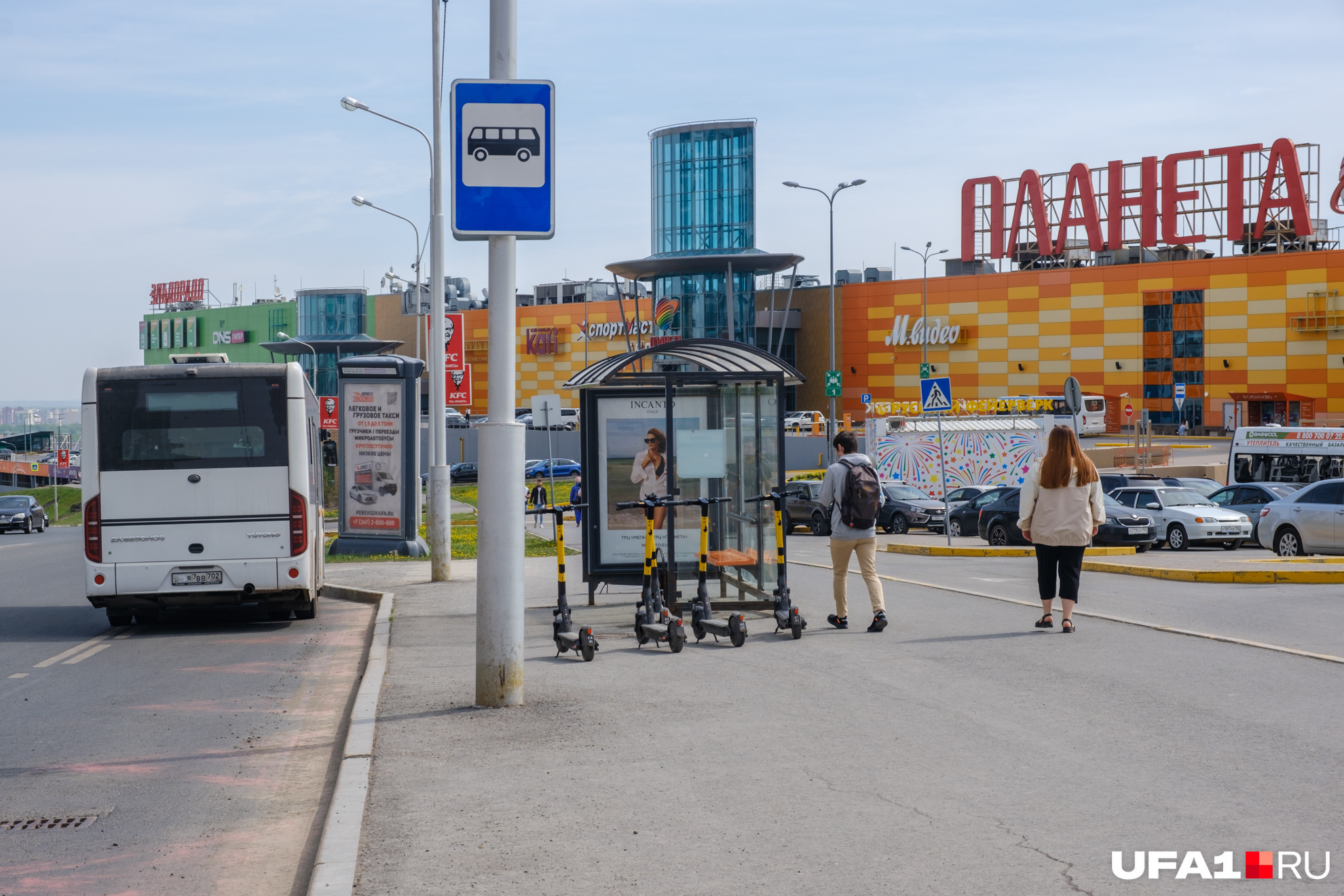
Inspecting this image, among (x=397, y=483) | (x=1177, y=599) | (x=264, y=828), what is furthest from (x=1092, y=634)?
(x=397, y=483)

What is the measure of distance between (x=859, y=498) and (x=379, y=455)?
43.3 feet

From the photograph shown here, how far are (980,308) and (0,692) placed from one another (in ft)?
243

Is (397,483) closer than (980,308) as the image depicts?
Yes

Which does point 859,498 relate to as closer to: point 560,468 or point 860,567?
point 860,567

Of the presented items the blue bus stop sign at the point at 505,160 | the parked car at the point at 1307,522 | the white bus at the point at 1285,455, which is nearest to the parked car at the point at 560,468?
the white bus at the point at 1285,455

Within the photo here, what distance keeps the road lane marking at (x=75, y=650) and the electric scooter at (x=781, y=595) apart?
6130mm

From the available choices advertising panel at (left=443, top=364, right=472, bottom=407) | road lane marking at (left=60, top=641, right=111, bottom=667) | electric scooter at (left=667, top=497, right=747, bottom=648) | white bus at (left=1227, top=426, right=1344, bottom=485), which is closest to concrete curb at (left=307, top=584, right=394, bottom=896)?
electric scooter at (left=667, top=497, right=747, bottom=648)

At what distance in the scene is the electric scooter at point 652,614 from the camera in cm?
1035

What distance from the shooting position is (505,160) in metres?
7.85

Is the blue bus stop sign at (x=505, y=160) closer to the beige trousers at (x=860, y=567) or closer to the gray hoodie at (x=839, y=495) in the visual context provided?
the gray hoodie at (x=839, y=495)

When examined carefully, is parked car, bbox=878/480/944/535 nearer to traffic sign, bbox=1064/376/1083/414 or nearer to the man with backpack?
traffic sign, bbox=1064/376/1083/414

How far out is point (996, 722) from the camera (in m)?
7.54

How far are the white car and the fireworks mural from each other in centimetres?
1091

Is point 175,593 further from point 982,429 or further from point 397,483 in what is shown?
point 982,429
